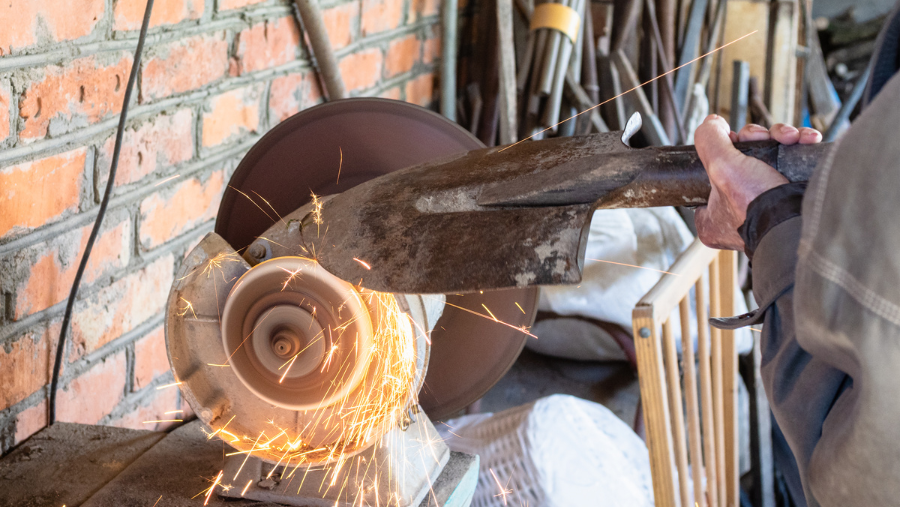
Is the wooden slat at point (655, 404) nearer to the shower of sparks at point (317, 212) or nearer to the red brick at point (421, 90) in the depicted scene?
the shower of sparks at point (317, 212)

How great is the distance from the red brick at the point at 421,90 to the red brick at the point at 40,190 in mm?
1196

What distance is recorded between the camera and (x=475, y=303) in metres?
0.93

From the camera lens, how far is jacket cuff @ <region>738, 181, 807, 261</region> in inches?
23.2

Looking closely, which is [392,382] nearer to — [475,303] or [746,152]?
[475,303]

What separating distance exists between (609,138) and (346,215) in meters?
0.29

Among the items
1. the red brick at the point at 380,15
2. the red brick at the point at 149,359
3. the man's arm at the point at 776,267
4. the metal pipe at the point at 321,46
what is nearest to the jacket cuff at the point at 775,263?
the man's arm at the point at 776,267

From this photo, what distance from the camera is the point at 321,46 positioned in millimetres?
1414

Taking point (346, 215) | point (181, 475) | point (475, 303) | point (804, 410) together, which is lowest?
point (181, 475)

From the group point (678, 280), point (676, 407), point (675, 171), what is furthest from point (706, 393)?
point (675, 171)

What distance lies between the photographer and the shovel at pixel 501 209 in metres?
0.60

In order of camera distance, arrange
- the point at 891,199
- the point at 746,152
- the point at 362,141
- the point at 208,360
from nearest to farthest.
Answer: the point at 891,199, the point at 746,152, the point at 208,360, the point at 362,141

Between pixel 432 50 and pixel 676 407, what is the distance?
1.41 meters

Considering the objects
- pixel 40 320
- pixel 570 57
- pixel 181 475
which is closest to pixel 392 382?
pixel 181 475

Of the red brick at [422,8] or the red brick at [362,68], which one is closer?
the red brick at [362,68]
